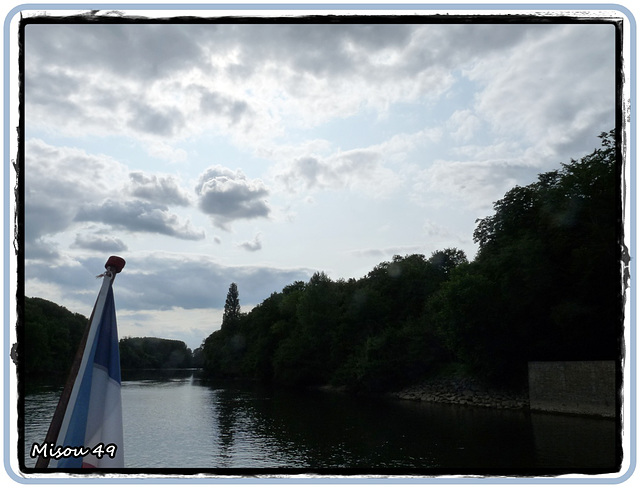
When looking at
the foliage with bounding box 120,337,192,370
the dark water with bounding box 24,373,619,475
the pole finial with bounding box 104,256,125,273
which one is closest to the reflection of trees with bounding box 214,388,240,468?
the dark water with bounding box 24,373,619,475

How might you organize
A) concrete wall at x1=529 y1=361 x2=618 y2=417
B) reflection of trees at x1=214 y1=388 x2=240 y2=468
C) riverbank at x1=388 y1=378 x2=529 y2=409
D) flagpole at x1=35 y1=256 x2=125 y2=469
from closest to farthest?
1. flagpole at x1=35 y1=256 x2=125 y2=469
2. reflection of trees at x1=214 y1=388 x2=240 y2=468
3. concrete wall at x1=529 y1=361 x2=618 y2=417
4. riverbank at x1=388 y1=378 x2=529 y2=409

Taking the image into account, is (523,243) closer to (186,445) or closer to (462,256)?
(186,445)

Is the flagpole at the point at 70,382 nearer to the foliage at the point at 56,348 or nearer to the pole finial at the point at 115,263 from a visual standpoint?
the pole finial at the point at 115,263

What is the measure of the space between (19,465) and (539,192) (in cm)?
3214

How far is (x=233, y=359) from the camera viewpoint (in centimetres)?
9806

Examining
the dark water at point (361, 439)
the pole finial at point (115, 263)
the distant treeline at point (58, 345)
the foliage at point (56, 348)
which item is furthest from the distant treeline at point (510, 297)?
the foliage at point (56, 348)

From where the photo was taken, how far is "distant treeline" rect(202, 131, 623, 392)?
27.8 metres

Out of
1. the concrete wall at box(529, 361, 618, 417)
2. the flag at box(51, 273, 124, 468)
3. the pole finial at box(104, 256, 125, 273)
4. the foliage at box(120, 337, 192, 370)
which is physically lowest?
the foliage at box(120, 337, 192, 370)

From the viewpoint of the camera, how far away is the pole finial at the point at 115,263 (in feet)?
20.5

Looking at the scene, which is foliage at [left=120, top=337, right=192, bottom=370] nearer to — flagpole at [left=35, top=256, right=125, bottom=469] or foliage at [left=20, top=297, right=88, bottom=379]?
foliage at [left=20, top=297, right=88, bottom=379]

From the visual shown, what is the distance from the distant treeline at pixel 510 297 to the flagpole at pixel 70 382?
6.08 m

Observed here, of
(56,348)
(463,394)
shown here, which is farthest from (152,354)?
(463,394)

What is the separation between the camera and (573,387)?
2698 centimetres

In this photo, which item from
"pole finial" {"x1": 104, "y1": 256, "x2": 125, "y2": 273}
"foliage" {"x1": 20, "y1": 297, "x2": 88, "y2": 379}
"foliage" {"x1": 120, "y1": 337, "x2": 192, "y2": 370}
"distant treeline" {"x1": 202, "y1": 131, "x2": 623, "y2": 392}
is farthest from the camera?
"foliage" {"x1": 120, "y1": 337, "x2": 192, "y2": 370}
